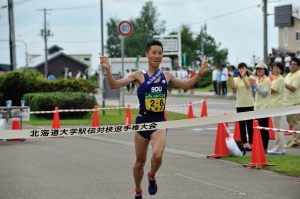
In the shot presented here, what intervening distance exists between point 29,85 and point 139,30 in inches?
4024

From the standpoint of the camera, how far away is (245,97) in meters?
14.5

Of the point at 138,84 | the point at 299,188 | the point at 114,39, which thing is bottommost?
the point at 299,188

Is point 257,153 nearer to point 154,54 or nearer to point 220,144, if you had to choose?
point 220,144

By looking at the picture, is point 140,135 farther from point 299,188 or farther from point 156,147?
point 299,188

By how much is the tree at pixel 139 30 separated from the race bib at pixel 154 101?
119191 millimetres

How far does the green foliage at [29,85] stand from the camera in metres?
28.2

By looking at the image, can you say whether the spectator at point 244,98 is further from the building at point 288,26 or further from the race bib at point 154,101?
the building at point 288,26

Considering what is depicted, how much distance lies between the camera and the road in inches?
369

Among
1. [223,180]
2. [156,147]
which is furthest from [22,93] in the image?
[156,147]

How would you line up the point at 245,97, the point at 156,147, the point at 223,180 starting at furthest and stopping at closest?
the point at 245,97, the point at 223,180, the point at 156,147

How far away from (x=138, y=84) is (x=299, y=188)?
3033 millimetres

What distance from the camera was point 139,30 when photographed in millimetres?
130125

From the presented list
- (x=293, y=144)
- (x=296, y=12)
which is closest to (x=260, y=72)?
(x=293, y=144)

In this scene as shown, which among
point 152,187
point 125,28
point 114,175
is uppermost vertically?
point 125,28
